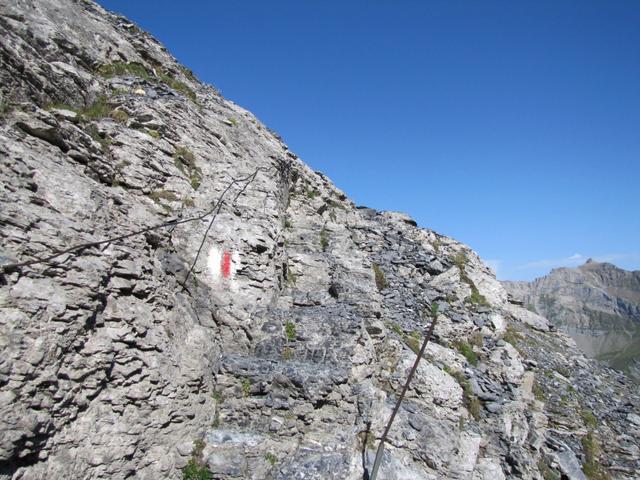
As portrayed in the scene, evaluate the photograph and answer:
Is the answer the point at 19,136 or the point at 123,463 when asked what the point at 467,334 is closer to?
the point at 123,463

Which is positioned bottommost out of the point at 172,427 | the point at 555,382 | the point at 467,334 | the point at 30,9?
the point at 172,427

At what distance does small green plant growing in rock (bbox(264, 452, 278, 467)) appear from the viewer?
910cm

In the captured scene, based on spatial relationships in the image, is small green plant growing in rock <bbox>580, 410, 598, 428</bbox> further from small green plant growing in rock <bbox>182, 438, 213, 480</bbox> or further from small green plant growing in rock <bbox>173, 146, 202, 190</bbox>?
small green plant growing in rock <bbox>173, 146, 202, 190</bbox>

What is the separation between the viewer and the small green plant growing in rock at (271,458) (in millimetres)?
9102

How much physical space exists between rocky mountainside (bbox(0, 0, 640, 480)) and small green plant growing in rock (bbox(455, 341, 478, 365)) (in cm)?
10

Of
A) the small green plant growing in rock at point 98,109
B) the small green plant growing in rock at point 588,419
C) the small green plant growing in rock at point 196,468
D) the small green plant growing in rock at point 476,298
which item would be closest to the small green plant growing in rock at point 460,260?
the small green plant growing in rock at point 476,298

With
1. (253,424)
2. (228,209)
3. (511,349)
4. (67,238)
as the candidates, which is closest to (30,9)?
(228,209)

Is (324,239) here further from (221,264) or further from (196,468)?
(196,468)

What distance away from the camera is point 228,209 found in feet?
43.7

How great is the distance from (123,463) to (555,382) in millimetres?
21649

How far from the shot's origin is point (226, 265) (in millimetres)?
12102

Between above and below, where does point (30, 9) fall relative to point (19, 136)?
above

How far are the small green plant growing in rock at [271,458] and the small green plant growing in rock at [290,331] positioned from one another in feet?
11.4

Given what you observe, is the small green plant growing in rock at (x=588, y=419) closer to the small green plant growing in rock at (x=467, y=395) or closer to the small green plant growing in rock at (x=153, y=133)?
the small green plant growing in rock at (x=467, y=395)
